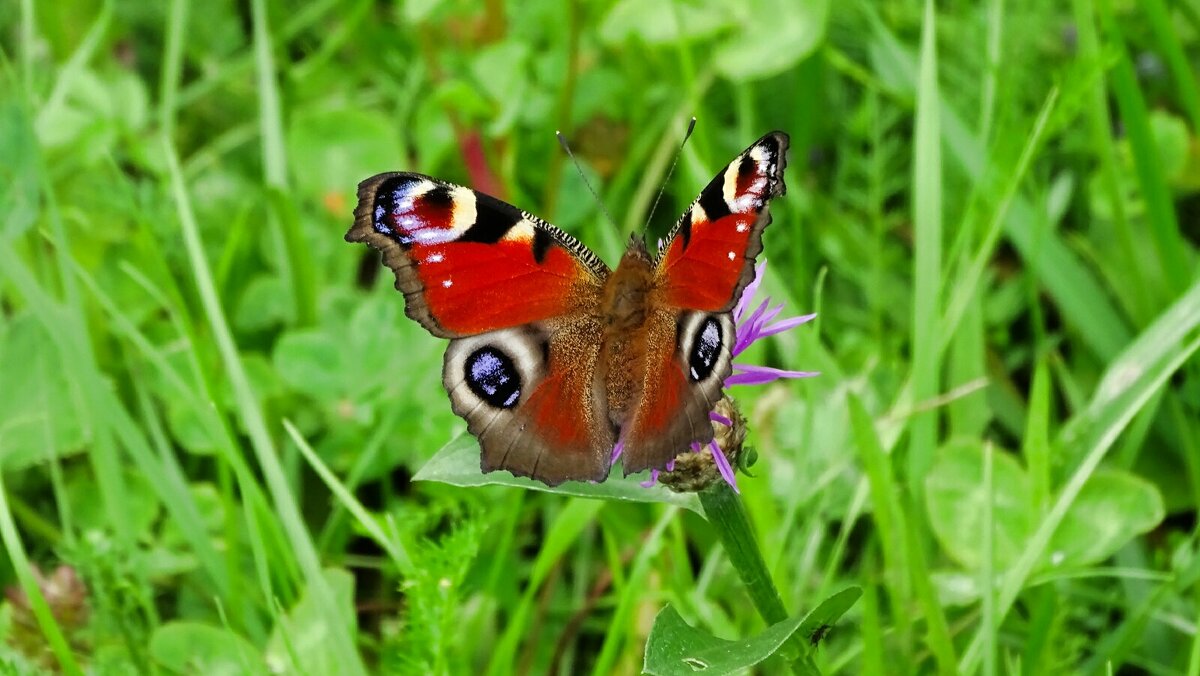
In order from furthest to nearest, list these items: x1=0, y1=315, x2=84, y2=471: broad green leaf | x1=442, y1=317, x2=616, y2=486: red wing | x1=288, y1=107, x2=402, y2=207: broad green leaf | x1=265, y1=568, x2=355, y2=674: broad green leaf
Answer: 1. x1=288, y1=107, x2=402, y2=207: broad green leaf
2. x1=0, y1=315, x2=84, y2=471: broad green leaf
3. x1=265, y1=568, x2=355, y2=674: broad green leaf
4. x1=442, y1=317, x2=616, y2=486: red wing

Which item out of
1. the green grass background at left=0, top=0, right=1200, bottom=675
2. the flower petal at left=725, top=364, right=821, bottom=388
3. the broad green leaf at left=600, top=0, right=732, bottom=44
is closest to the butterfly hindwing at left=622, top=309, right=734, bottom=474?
the flower petal at left=725, top=364, right=821, bottom=388

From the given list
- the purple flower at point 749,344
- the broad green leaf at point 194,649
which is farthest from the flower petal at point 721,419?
the broad green leaf at point 194,649

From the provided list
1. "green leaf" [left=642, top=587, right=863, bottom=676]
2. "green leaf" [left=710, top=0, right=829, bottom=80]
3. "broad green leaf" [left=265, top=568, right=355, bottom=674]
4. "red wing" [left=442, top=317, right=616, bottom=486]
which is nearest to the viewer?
"green leaf" [left=642, top=587, right=863, bottom=676]

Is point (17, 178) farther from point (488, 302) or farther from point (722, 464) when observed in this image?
point (722, 464)

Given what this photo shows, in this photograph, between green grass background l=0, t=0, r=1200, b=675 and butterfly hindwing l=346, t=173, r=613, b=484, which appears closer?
butterfly hindwing l=346, t=173, r=613, b=484

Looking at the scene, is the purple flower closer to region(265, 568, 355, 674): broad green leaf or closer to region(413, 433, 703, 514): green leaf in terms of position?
region(413, 433, 703, 514): green leaf

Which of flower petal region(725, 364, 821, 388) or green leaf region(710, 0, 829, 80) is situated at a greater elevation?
green leaf region(710, 0, 829, 80)

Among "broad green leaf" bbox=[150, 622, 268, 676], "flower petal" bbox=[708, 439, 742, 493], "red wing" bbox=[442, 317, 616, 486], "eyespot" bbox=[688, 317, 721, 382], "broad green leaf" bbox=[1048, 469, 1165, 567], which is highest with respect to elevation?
"eyespot" bbox=[688, 317, 721, 382]
